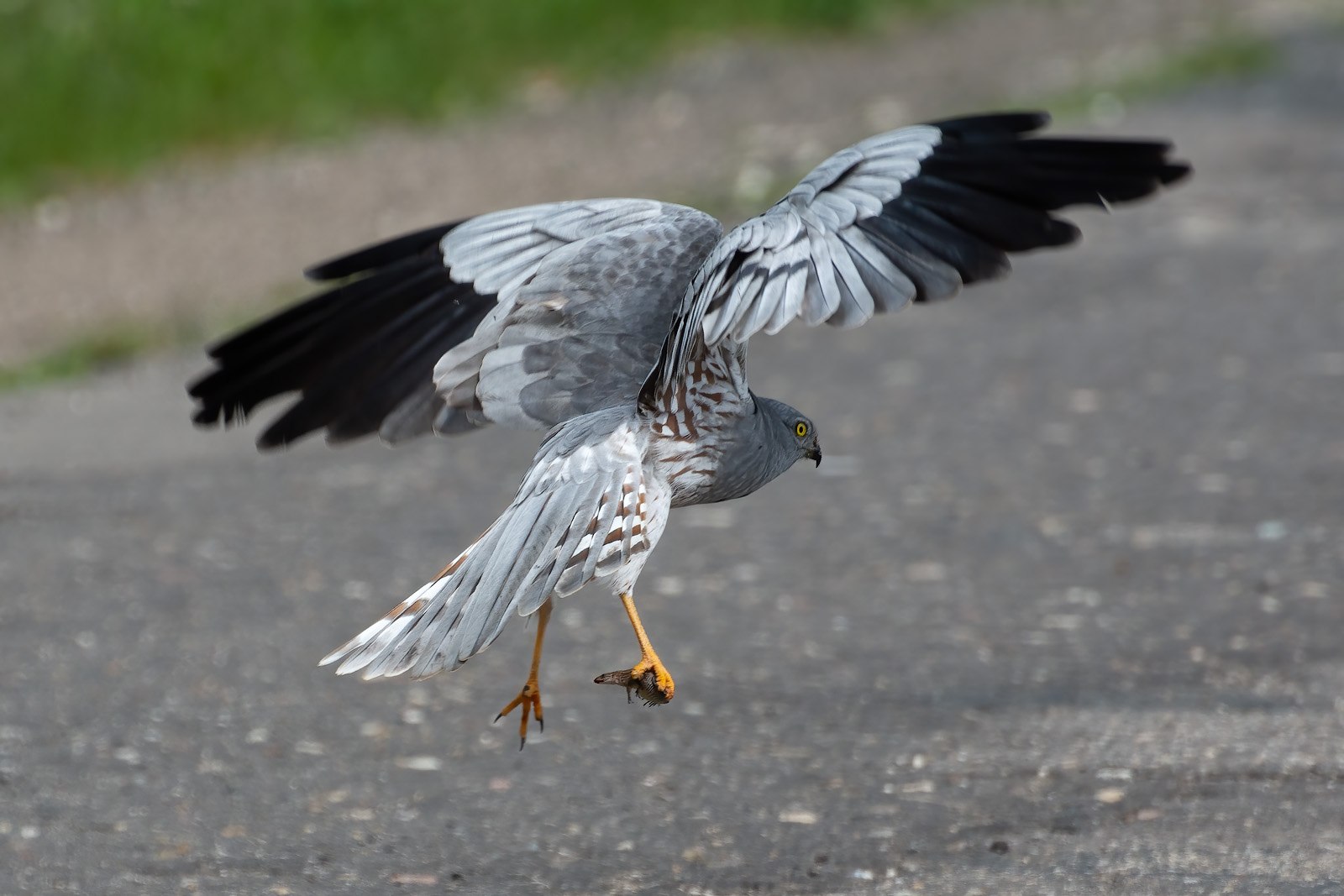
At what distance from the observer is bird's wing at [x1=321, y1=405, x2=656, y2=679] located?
4.02 metres

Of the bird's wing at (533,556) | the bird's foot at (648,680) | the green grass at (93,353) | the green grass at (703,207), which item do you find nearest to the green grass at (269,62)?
the green grass at (703,207)

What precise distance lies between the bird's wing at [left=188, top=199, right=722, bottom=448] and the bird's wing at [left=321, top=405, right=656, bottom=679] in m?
0.29

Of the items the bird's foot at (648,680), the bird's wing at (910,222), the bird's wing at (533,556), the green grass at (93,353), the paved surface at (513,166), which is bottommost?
the bird's foot at (648,680)

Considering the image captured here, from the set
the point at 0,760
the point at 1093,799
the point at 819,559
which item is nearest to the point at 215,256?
the point at 819,559

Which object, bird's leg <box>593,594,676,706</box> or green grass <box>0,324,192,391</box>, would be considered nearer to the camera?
bird's leg <box>593,594,676,706</box>

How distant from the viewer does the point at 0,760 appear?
214 inches

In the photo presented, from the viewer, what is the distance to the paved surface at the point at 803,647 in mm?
4812

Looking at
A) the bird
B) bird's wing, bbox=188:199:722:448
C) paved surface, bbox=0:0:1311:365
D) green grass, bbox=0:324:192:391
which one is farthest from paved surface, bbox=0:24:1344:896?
paved surface, bbox=0:0:1311:365

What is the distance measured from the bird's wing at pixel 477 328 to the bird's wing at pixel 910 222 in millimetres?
427

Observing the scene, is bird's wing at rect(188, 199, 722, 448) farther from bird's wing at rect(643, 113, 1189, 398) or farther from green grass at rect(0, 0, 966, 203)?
green grass at rect(0, 0, 966, 203)

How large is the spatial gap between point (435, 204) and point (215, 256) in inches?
53.4

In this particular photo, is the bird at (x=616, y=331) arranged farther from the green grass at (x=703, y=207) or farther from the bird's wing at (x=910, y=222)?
the green grass at (x=703, y=207)

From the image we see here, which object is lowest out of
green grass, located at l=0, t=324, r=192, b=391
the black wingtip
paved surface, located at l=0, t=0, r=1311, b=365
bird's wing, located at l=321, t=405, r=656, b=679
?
bird's wing, located at l=321, t=405, r=656, b=679

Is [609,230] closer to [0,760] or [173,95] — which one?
[0,760]
